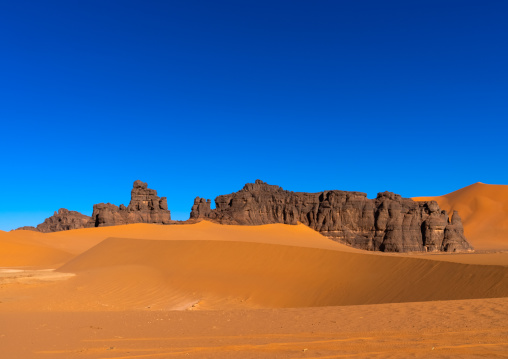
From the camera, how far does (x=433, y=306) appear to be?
34.4 feet

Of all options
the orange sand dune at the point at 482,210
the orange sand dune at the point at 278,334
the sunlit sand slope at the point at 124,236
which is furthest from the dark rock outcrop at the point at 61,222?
the orange sand dune at the point at 278,334

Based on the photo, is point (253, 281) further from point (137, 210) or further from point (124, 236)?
point (137, 210)

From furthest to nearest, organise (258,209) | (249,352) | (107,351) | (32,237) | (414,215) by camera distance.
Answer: (258,209)
(414,215)
(32,237)
(107,351)
(249,352)

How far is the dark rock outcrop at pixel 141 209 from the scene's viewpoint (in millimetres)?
64113

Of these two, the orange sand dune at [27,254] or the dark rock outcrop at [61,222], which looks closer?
the orange sand dune at [27,254]

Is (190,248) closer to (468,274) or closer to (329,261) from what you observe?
(329,261)

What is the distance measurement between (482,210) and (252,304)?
103 m

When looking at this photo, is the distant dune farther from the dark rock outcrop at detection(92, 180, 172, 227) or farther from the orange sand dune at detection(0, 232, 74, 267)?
the dark rock outcrop at detection(92, 180, 172, 227)

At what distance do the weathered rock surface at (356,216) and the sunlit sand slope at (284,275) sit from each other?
30.4 meters

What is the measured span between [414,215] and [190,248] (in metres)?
36.3

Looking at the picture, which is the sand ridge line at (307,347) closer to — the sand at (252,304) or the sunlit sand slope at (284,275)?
the sand at (252,304)

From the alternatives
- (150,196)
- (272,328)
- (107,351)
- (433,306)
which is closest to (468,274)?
(433,306)

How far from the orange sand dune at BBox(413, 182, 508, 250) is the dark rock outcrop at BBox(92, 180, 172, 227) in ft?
185

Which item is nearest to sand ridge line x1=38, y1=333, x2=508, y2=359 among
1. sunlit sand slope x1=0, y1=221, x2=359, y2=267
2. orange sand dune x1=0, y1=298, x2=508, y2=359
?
orange sand dune x1=0, y1=298, x2=508, y2=359
